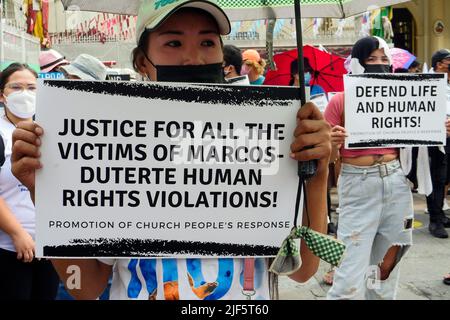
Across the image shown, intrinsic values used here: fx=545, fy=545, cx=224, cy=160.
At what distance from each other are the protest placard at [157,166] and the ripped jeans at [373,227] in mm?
2260

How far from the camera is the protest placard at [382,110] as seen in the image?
3.73 m

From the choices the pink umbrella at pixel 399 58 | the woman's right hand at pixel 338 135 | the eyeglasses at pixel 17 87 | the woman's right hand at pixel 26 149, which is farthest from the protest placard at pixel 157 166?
the pink umbrella at pixel 399 58

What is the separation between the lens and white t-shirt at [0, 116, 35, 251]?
123 inches

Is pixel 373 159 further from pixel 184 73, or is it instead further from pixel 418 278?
pixel 184 73

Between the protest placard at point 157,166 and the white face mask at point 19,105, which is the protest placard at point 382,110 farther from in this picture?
the protest placard at point 157,166

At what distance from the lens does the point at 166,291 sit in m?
1.64

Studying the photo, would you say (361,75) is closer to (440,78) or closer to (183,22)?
(440,78)

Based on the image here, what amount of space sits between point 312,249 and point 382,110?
235 cm

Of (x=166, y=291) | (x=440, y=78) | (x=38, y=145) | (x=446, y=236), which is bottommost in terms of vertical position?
(x=446, y=236)

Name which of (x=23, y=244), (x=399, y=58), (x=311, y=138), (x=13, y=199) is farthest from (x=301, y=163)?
(x=399, y=58)

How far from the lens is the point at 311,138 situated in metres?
1.61
